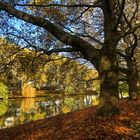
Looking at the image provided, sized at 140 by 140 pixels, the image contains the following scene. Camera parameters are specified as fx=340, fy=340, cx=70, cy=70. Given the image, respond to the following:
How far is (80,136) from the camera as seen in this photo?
439 inches

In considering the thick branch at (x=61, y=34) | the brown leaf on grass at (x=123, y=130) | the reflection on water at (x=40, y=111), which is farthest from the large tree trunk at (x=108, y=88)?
the reflection on water at (x=40, y=111)

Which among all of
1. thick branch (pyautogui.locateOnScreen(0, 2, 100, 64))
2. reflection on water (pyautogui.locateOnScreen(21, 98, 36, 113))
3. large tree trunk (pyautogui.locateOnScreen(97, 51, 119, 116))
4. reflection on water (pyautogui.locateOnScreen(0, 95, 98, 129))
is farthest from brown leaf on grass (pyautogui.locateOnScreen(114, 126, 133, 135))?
reflection on water (pyautogui.locateOnScreen(21, 98, 36, 113))

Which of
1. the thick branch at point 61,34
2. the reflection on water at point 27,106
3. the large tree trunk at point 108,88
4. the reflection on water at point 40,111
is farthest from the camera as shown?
the reflection on water at point 27,106

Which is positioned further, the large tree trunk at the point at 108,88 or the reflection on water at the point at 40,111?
the reflection on water at the point at 40,111

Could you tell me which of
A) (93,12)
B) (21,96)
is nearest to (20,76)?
(93,12)

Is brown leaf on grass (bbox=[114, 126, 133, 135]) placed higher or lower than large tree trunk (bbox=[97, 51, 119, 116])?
lower

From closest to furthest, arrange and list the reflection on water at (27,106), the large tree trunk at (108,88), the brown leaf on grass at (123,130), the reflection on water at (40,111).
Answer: the brown leaf on grass at (123,130) → the large tree trunk at (108,88) → the reflection on water at (40,111) → the reflection on water at (27,106)

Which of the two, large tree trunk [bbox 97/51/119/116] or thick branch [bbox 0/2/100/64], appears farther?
thick branch [bbox 0/2/100/64]

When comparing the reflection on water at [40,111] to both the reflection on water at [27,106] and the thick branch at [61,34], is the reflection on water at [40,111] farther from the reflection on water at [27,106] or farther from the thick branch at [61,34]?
the thick branch at [61,34]

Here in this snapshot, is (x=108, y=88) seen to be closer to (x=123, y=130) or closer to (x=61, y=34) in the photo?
(x=123, y=130)

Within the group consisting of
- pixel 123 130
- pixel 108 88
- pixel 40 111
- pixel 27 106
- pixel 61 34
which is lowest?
pixel 123 130

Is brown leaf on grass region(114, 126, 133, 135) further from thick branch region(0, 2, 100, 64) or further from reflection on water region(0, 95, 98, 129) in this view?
reflection on water region(0, 95, 98, 129)

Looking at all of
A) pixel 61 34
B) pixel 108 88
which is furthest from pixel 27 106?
pixel 108 88

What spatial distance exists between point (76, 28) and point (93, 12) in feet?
6.79
